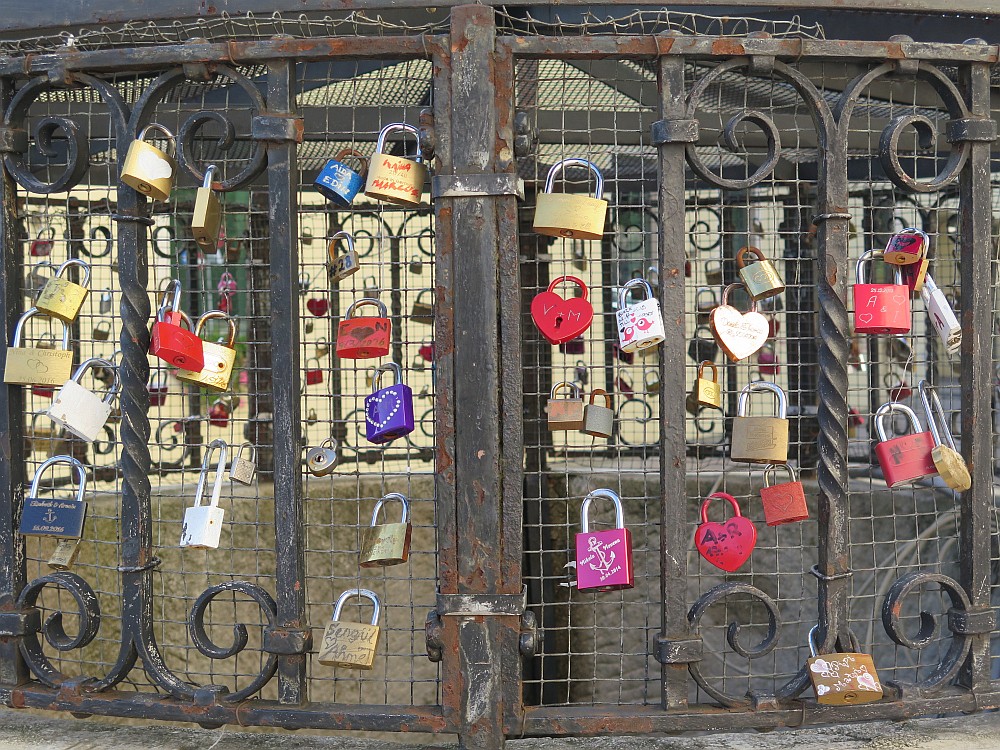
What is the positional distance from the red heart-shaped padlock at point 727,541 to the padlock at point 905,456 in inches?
13.9

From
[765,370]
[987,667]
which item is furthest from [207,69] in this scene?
[765,370]

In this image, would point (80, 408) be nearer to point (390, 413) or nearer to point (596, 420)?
point (390, 413)

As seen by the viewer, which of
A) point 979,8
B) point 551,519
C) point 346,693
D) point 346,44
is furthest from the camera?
point 346,693

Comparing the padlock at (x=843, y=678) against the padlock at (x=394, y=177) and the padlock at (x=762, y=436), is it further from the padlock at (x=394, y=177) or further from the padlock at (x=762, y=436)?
the padlock at (x=394, y=177)

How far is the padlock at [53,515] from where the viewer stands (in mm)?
2105

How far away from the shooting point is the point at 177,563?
5.20m

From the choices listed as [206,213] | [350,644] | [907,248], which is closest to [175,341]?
[206,213]

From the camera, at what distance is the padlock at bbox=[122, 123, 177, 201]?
1969mm

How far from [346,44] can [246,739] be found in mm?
1702

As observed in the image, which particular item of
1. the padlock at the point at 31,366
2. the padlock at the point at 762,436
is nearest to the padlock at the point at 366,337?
the padlock at the point at 31,366

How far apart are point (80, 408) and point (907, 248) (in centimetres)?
208

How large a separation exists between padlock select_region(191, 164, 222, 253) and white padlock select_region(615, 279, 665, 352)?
0.99 m

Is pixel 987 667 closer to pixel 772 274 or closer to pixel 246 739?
pixel 772 274

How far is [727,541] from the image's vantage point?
209 cm
